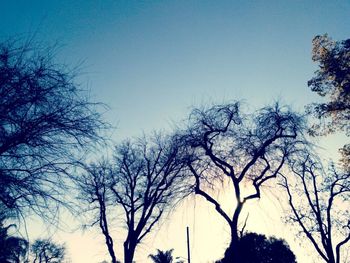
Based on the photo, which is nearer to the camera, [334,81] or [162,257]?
[334,81]

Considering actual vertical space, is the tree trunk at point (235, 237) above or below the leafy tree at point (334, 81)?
below

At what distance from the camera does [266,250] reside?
38.0 metres

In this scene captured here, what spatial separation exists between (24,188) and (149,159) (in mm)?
19121

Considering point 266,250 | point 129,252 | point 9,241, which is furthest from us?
point 266,250

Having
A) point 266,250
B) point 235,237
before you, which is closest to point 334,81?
point 235,237

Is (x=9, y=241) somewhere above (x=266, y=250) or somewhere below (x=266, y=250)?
below

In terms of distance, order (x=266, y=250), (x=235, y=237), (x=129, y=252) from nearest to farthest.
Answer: (x=235, y=237)
(x=129, y=252)
(x=266, y=250)

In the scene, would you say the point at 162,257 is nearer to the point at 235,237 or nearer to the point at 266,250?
the point at 266,250

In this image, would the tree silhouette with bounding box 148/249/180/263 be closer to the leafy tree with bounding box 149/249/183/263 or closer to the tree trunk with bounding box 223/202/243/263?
the leafy tree with bounding box 149/249/183/263

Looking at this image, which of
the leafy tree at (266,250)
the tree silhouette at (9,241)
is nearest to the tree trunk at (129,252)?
the tree silhouette at (9,241)

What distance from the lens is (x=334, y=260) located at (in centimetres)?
2241

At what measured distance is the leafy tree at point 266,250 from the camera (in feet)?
122

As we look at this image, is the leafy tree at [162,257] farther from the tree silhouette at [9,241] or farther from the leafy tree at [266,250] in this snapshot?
the tree silhouette at [9,241]

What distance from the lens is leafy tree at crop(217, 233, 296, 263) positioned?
3731 cm
